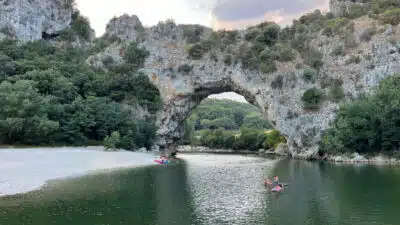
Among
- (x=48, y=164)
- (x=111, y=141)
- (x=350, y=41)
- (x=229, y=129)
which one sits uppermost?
(x=350, y=41)

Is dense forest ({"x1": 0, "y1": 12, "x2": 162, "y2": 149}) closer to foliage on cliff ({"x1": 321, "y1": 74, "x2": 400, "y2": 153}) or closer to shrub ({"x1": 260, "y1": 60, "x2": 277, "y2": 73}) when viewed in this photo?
shrub ({"x1": 260, "y1": 60, "x2": 277, "y2": 73})

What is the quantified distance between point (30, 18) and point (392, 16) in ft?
220

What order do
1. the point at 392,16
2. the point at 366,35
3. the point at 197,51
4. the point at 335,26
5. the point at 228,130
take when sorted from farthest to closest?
the point at 228,130
the point at 197,51
the point at 335,26
the point at 392,16
the point at 366,35

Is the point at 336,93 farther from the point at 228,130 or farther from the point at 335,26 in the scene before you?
the point at 228,130

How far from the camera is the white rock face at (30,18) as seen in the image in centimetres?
7438

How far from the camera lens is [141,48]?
71.3m

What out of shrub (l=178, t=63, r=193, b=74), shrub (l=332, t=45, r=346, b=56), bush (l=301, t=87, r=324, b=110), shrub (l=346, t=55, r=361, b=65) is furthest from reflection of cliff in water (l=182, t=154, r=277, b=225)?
shrub (l=178, t=63, r=193, b=74)

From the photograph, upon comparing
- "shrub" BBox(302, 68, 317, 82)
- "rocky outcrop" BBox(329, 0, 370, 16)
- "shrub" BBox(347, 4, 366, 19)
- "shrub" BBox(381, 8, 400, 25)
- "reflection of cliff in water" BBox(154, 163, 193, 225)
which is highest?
"rocky outcrop" BBox(329, 0, 370, 16)

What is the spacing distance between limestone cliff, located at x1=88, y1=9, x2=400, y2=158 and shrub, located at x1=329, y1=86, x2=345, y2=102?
74 centimetres

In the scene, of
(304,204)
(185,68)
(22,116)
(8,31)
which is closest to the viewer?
(304,204)

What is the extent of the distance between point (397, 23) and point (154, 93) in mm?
41829

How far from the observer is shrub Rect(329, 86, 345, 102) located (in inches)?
2304

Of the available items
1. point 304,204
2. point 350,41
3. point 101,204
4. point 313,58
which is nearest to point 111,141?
point 101,204

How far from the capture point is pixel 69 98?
58719 millimetres
